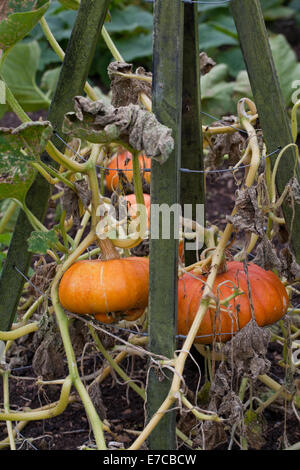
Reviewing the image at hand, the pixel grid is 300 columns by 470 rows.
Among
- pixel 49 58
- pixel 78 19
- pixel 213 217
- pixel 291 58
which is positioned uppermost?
pixel 49 58

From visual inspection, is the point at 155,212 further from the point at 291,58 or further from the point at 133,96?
the point at 291,58

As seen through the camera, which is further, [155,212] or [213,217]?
[213,217]

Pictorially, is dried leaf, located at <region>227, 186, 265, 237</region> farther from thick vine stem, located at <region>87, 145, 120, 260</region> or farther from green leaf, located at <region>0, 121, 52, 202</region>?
green leaf, located at <region>0, 121, 52, 202</region>

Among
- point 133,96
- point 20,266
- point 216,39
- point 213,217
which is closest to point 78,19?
point 133,96

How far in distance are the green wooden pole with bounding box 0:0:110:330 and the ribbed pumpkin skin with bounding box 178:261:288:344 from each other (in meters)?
0.39

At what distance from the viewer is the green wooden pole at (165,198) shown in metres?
1.14

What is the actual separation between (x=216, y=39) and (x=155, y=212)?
3.30 meters

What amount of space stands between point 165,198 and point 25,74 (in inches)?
69.6

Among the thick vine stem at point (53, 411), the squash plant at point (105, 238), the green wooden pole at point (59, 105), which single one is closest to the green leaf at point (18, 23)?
the squash plant at point (105, 238)

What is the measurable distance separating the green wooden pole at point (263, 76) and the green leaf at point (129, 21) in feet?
10.5

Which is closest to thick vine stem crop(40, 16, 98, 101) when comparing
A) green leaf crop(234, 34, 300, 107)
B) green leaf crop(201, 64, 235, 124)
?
green leaf crop(201, 64, 235, 124)

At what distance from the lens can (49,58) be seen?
14.1 ft

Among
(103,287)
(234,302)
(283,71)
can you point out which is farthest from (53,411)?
(283,71)

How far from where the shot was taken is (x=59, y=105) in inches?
54.9
